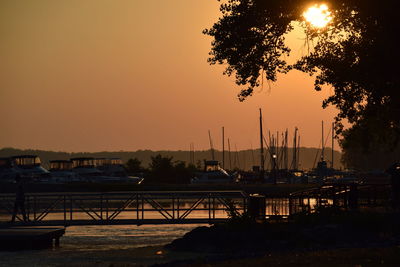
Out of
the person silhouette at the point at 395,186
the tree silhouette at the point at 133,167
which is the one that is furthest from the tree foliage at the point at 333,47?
the tree silhouette at the point at 133,167

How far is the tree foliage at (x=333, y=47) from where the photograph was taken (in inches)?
1353

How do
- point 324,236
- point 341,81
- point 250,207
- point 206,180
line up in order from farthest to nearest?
point 206,180
point 250,207
point 341,81
point 324,236

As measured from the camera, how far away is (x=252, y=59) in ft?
123

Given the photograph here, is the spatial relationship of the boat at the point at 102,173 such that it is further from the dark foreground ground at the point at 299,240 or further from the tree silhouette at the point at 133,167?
the dark foreground ground at the point at 299,240

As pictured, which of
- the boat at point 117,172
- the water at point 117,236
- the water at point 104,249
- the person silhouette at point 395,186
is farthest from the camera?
the boat at point 117,172

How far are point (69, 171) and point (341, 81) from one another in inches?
3963

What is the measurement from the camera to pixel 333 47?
3853 centimetres

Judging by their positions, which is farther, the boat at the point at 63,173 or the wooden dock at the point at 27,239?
the boat at the point at 63,173

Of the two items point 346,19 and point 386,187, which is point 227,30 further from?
point 386,187

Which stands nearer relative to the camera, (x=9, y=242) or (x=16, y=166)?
(x=9, y=242)

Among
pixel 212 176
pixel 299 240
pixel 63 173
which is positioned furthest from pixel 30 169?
pixel 299 240

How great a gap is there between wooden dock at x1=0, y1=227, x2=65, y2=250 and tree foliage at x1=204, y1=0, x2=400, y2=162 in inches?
387

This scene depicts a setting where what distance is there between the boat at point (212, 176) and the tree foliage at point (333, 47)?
81950 mm

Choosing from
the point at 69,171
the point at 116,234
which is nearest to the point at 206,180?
the point at 69,171
